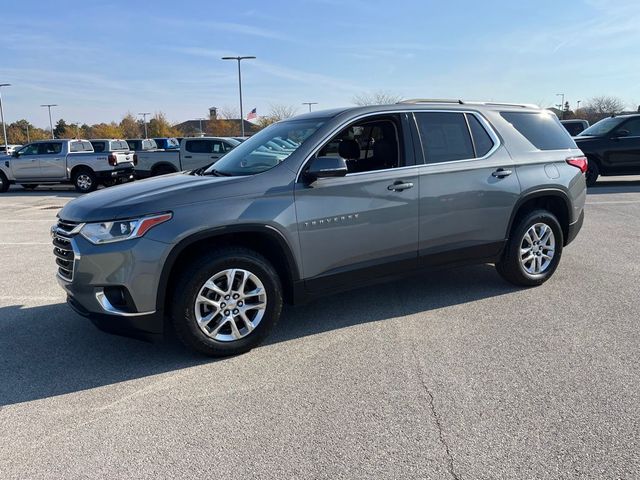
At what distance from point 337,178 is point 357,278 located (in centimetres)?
86

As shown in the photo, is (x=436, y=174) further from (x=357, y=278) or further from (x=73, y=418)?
(x=73, y=418)

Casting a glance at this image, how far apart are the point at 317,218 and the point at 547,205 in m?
2.88

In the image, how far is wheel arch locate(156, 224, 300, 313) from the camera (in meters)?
3.53

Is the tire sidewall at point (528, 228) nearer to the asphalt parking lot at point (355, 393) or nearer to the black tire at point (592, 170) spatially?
the asphalt parking lot at point (355, 393)

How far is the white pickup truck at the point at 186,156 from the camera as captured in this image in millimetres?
16500

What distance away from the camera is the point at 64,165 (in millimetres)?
17578

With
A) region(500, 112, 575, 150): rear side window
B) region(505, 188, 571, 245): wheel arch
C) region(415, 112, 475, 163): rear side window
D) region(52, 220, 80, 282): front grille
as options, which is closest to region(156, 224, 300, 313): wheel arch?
region(52, 220, 80, 282): front grille

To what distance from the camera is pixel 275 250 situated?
12.8 ft

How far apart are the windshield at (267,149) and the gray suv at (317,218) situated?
0.02 meters

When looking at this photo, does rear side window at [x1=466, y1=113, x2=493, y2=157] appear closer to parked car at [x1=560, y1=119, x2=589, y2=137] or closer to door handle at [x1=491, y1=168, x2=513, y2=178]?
door handle at [x1=491, y1=168, x2=513, y2=178]

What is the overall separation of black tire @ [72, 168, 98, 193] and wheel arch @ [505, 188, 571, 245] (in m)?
15.8

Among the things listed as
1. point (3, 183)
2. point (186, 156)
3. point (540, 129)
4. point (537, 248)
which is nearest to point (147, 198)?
point (537, 248)

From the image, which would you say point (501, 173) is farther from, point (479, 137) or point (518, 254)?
point (518, 254)

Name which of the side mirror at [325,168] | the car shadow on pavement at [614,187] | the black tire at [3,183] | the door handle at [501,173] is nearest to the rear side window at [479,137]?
the door handle at [501,173]
